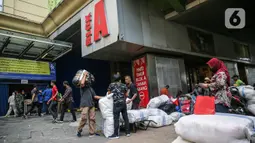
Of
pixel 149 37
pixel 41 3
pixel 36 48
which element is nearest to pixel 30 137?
pixel 149 37

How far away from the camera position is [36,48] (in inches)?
425

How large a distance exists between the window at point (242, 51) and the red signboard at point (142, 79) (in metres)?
9.28

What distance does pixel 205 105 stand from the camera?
2670mm

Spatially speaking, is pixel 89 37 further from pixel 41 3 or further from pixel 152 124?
pixel 41 3

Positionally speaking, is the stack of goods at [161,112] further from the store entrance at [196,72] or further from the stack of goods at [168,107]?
the store entrance at [196,72]

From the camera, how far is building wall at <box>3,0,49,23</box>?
11445mm

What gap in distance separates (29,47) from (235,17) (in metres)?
12.0

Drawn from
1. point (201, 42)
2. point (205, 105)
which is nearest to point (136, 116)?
point (205, 105)

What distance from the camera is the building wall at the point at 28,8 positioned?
37.5ft

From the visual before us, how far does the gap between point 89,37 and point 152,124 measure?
203 inches

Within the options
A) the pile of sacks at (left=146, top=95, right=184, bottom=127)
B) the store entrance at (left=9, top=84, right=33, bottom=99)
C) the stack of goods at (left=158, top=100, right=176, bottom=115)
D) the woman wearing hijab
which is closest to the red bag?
the woman wearing hijab

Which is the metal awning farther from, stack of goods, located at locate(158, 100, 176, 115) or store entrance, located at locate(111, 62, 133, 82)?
stack of goods, located at locate(158, 100, 176, 115)

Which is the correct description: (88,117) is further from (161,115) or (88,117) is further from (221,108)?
(221,108)

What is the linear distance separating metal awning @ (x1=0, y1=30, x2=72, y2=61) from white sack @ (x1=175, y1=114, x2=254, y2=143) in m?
9.35
